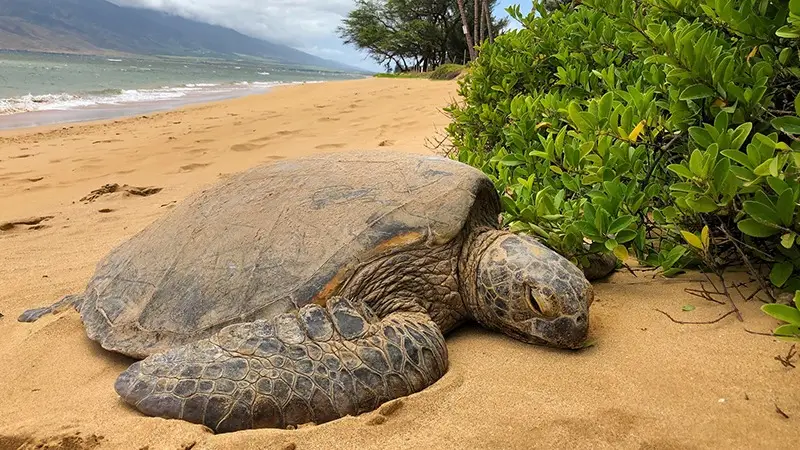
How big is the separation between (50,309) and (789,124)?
2978 mm

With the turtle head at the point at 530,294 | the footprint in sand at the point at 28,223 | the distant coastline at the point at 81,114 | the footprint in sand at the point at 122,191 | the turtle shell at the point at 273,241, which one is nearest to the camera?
the turtle head at the point at 530,294

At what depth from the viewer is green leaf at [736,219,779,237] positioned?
1.58 meters

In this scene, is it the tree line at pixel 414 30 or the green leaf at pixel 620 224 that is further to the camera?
the tree line at pixel 414 30

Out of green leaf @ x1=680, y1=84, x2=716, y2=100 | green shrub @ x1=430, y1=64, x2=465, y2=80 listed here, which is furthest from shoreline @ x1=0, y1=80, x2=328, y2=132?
green leaf @ x1=680, y1=84, x2=716, y2=100

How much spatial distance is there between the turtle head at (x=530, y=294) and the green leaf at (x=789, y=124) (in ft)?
2.39

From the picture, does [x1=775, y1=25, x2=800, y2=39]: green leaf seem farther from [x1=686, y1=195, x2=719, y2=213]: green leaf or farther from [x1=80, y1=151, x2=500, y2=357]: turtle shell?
[x1=80, y1=151, x2=500, y2=357]: turtle shell

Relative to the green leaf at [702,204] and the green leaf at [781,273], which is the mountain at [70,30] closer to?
the green leaf at [702,204]

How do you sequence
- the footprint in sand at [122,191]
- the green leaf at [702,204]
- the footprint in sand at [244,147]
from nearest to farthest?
1. the green leaf at [702,204]
2. the footprint in sand at [122,191]
3. the footprint in sand at [244,147]

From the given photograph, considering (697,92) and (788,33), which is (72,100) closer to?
(697,92)

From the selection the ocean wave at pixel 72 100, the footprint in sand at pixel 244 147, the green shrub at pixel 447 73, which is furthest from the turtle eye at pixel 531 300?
the green shrub at pixel 447 73

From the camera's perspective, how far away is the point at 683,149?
2.18m

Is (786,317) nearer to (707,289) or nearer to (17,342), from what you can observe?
(707,289)

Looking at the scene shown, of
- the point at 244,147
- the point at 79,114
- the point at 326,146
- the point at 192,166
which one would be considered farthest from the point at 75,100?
the point at 326,146

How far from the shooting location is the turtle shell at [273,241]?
1.91 meters
